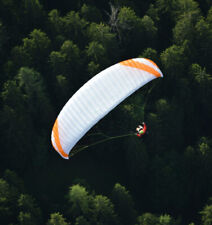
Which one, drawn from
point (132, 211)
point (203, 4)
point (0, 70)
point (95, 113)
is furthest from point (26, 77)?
point (203, 4)

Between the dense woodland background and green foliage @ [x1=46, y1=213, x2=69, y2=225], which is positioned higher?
the dense woodland background

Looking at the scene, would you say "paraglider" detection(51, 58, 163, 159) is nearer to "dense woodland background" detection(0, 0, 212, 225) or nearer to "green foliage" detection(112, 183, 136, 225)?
"dense woodland background" detection(0, 0, 212, 225)

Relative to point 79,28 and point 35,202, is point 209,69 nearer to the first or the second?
point 79,28

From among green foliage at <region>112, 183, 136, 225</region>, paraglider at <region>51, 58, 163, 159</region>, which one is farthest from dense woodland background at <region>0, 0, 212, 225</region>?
paraglider at <region>51, 58, 163, 159</region>

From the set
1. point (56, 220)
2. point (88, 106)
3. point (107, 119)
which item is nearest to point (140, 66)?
point (88, 106)

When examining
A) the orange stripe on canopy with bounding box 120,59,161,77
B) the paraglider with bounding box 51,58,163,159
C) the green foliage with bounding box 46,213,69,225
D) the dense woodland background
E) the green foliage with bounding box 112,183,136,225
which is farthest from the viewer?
the dense woodland background

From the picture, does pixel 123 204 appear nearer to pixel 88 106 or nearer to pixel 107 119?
pixel 107 119
